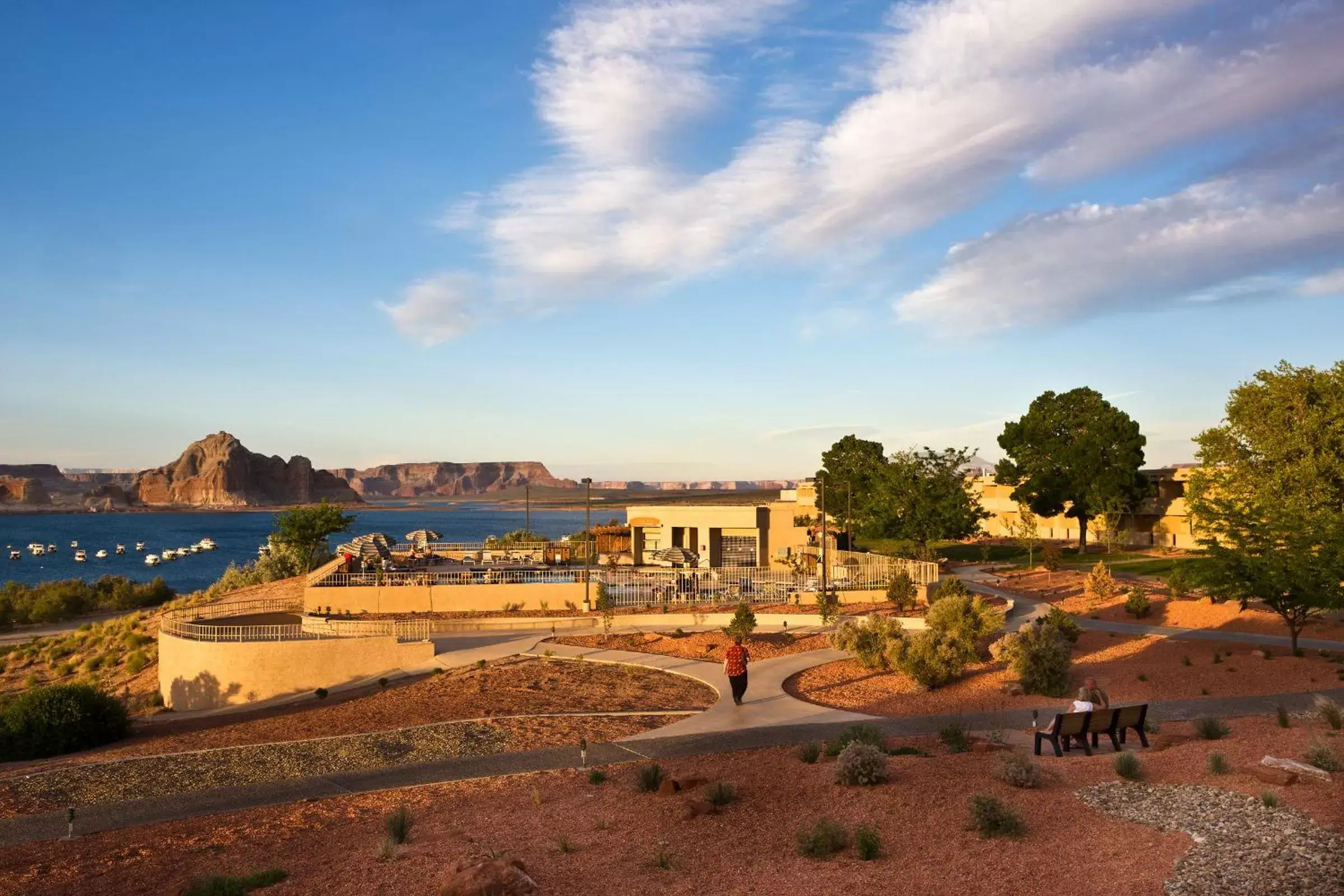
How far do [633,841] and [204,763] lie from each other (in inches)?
349

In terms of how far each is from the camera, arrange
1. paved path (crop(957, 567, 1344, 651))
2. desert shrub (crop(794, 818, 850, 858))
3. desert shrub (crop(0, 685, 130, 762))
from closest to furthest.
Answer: desert shrub (crop(794, 818, 850, 858)) < desert shrub (crop(0, 685, 130, 762)) < paved path (crop(957, 567, 1344, 651))

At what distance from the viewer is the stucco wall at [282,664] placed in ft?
80.0

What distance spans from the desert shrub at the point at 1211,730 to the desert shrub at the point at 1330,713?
1292 millimetres

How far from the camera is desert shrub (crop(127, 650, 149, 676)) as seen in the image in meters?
31.9

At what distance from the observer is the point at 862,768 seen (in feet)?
36.6

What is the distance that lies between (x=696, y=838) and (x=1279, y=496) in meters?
41.8

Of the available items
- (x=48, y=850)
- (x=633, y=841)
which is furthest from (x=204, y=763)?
(x=633, y=841)

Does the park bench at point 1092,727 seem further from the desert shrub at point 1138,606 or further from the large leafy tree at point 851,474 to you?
the large leafy tree at point 851,474

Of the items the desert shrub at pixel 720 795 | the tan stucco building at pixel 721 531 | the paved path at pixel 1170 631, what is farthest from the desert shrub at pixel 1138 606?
the desert shrub at pixel 720 795

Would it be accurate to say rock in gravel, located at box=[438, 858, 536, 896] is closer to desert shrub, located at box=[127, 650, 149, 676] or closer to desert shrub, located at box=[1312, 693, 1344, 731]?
desert shrub, located at box=[1312, 693, 1344, 731]

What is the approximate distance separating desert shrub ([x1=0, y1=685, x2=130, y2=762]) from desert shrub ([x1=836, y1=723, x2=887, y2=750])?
17.0 metres

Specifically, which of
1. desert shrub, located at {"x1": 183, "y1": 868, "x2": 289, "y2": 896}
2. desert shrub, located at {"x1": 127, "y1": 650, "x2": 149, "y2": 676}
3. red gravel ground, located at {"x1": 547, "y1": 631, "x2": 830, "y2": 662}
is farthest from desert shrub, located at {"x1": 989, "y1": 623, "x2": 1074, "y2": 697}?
desert shrub, located at {"x1": 127, "y1": 650, "x2": 149, "y2": 676}

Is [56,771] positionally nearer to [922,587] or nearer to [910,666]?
[910,666]

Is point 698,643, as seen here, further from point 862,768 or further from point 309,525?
point 309,525
